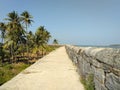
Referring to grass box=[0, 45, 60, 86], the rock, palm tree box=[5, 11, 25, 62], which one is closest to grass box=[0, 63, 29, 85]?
grass box=[0, 45, 60, 86]

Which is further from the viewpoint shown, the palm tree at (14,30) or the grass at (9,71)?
the palm tree at (14,30)

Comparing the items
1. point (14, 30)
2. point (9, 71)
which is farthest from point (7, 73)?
point (14, 30)

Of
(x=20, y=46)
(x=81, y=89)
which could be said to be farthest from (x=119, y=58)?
(x=20, y=46)

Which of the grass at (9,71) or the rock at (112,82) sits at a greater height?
the rock at (112,82)

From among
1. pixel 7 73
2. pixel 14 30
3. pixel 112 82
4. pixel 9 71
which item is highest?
pixel 14 30

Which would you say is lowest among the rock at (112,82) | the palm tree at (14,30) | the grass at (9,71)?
the grass at (9,71)

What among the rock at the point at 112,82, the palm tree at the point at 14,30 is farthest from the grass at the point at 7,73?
the rock at the point at 112,82

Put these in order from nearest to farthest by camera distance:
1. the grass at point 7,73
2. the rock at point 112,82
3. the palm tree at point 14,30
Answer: the rock at point 112,82 < the grass at point 7,73 < the palm tree at point 14,30

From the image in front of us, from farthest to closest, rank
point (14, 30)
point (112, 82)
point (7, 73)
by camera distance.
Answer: point (14, 30) → point (7, 73) → point (112, 82)

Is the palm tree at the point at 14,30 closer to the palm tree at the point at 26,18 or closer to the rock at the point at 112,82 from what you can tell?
the palm tree at the point at 26,18

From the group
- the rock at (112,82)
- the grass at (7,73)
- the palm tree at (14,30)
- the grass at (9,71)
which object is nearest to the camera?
the rock at (112,82)

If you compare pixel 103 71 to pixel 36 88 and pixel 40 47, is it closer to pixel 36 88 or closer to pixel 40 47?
pixel 36 88

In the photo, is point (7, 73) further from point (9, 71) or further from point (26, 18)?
point (26, 18)

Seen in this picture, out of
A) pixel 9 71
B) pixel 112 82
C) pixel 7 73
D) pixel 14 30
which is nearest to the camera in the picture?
pixel 112 82
